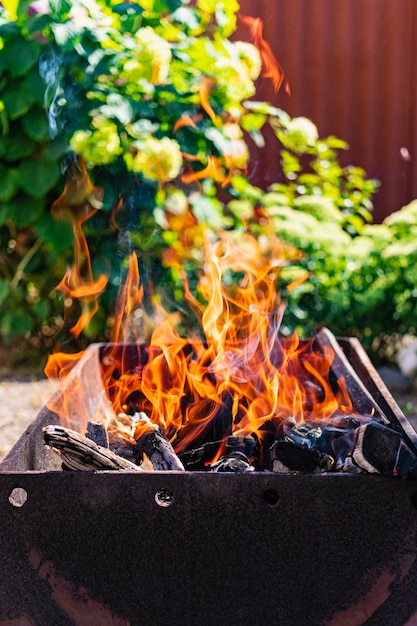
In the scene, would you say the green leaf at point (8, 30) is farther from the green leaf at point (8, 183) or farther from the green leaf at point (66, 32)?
the green leaf at point (8, 183)

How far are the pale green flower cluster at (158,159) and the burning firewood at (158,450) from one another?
1.96 metres

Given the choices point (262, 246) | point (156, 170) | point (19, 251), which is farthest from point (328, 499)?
point (19, 251)

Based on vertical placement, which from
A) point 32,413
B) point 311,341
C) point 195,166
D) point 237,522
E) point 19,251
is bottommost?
point 32,413

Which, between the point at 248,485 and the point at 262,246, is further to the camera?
the point at 262,246

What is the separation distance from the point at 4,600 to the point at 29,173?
266 centimetres

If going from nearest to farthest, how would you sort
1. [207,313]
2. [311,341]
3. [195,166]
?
[207,313]
[311,341]
[195,166]

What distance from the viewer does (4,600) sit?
1496 millimetres

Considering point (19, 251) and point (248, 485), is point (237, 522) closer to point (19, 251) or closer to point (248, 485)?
point (248, 485)

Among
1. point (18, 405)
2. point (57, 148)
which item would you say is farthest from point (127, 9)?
point (18, 405)

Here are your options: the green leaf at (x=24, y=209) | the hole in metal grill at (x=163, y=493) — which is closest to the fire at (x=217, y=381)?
the hole in metal grill at (x=163, y=493)

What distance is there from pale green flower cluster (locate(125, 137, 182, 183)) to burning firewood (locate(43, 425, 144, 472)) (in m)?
2.20

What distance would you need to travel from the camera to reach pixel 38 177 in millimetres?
3818

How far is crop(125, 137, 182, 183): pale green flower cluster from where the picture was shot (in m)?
3.57

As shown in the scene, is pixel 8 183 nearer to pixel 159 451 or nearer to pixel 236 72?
pixel 236 72
